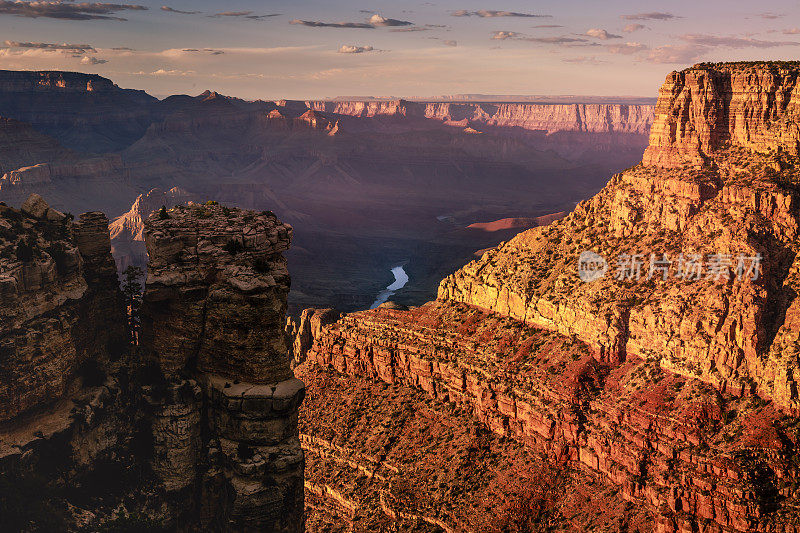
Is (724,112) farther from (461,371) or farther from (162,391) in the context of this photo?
(162,391)

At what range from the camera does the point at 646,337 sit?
78500 mm

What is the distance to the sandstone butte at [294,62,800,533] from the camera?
6700 centimetres

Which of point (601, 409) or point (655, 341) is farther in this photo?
point (655, 341)

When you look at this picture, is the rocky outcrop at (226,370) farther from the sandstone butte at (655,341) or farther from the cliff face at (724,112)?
the cliff face at (724,112)

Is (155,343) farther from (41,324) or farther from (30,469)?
(30,469)

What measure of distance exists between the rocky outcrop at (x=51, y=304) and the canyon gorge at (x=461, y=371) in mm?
145

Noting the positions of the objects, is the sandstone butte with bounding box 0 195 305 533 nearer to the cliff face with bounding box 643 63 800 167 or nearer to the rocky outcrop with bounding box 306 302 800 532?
the rocky outcrop with bounding box 306 302 800 532

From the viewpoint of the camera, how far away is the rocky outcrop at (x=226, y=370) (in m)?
37.6

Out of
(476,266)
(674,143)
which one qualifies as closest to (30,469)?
(476,266)

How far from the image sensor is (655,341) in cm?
7750

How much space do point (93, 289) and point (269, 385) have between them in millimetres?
12558

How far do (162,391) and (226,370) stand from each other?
3.79m

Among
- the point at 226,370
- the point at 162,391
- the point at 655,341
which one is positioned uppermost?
the point at 226,370

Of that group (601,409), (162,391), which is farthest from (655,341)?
(162,391)
